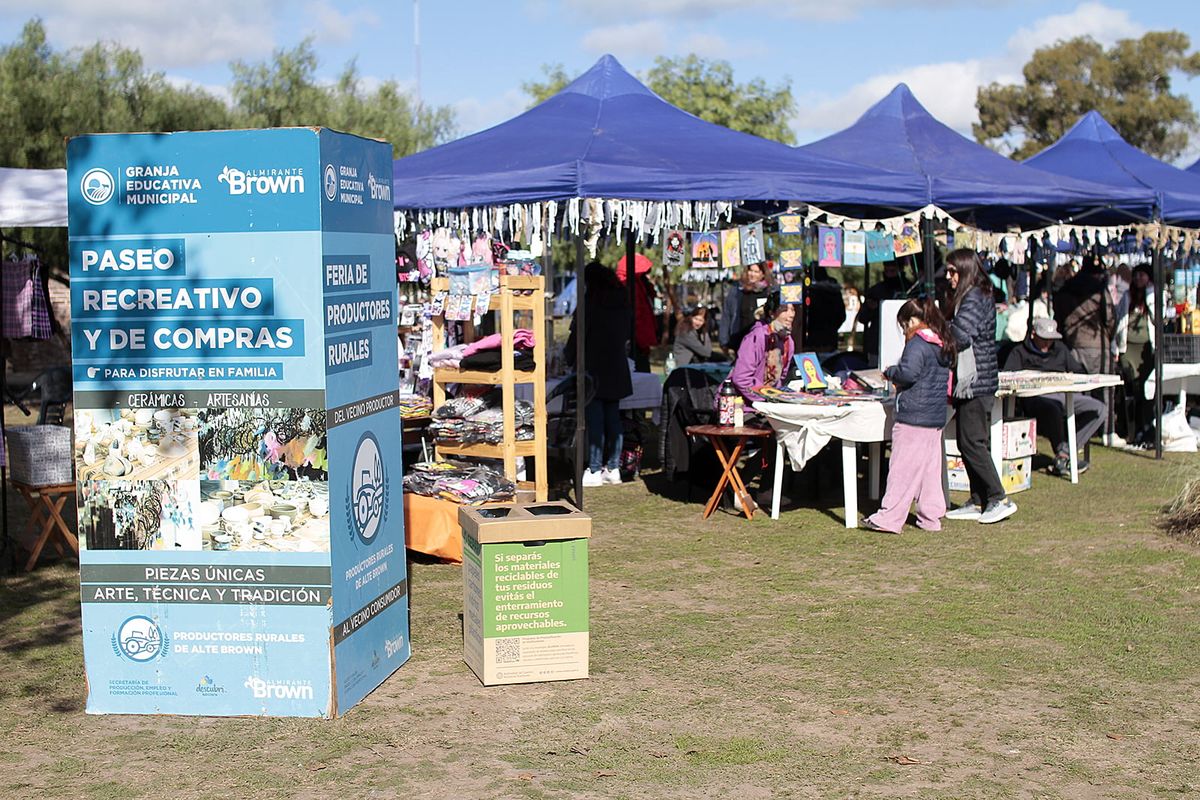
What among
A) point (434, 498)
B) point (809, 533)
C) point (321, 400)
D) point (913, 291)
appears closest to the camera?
point (321, 400)

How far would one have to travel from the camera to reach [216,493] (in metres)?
5.12

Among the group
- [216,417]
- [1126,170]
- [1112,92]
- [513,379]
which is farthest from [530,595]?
[1112,92]

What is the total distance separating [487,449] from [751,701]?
3909 millimetres

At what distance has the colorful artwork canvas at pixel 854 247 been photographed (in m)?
10.6

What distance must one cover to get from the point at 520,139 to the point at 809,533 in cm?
377

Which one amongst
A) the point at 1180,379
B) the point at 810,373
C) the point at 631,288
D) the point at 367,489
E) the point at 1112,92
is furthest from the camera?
the point at 1112,92

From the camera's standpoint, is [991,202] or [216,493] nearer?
[216,493]

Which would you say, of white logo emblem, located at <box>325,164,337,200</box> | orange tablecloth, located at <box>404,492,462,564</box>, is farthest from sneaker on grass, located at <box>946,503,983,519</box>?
white logo emblem, located at <box>325,164,337,200</box>

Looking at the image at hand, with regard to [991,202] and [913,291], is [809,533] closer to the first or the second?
[991,202]

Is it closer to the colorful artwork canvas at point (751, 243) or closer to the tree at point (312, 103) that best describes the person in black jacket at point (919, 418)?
the colorful artwork canvas at point (751, 243)

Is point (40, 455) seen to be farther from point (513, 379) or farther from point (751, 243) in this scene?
point (751, 243)

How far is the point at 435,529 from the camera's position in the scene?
26.6ft

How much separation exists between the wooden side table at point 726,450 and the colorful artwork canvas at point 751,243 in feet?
5.09

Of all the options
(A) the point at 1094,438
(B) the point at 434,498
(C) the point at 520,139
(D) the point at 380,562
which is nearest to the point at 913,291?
(A) the point at 1094,438
